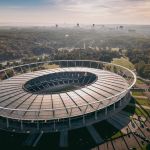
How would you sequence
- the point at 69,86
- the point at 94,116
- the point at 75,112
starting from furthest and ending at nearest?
the point at 69,86 → the point at 94,116 → the point at 75,112

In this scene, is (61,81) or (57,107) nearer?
(57,107)

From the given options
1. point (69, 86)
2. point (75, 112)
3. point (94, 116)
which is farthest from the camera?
point (69, 86)

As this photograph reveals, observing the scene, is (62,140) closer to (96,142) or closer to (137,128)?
(96,142)

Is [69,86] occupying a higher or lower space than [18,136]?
higher

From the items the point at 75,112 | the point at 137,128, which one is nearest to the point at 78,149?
the point at 75,112

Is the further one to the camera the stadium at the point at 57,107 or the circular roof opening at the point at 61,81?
the circular roof opening at the point at 61,81

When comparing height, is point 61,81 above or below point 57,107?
below

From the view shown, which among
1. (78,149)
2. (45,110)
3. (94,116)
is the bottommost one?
A: (78,149)

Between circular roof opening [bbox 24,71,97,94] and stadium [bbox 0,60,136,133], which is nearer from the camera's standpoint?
stadium [bbox 0,60,136,133]
